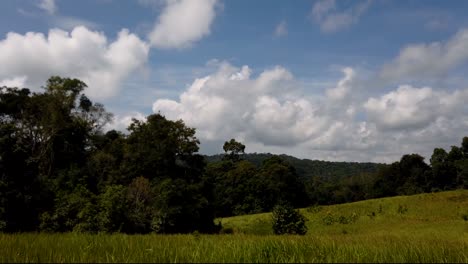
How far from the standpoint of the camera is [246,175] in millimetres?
79000

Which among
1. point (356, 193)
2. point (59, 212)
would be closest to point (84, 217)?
point (59, 212)

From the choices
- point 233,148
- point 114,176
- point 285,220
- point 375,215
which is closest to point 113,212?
point 285,220

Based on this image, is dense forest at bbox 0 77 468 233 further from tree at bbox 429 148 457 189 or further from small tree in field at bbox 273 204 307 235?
small tree in field at bbox 273 204 307 235

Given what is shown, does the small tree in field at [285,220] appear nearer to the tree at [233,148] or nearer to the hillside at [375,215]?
the hillside at [375,215]

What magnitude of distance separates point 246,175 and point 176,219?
150ft

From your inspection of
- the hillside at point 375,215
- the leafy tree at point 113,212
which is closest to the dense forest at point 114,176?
the leafy tree at point 113,212

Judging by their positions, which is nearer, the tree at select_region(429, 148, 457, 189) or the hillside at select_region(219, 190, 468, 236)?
the hillside at select_region(219, 190, 468, 236)

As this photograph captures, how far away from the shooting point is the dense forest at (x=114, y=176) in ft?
89.0

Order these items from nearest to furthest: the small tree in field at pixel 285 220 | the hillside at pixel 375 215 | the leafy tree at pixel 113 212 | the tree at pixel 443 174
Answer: the leafy tree at pixel 113 212 → the small tree in field at pixel 285 220 → the hillside at pixel 375 215 → the tree at pixel 443 174

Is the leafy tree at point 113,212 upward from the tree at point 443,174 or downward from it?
downward

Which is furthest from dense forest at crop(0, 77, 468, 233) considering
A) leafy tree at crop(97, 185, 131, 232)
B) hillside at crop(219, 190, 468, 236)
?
hillside at crop(219, 190, 468, 236)

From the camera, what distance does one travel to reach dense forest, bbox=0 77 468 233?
27.1 metres

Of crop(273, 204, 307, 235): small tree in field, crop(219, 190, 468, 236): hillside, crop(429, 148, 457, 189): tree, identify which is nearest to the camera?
crop(273, 204, 307, 235): small tree in field

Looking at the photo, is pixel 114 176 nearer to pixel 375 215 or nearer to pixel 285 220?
pixel 285 220
